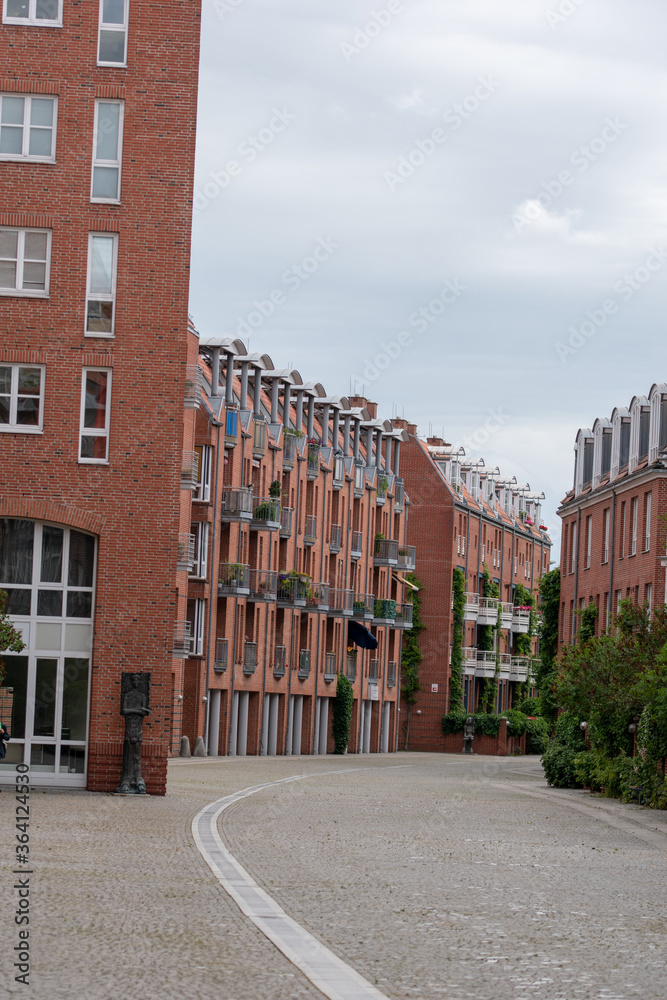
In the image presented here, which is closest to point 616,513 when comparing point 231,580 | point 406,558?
point 231,580

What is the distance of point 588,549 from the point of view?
62.6m

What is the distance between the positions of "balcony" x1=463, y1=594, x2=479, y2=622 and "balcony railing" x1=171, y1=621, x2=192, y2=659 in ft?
126

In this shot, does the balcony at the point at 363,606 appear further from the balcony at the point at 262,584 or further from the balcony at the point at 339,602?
the balcony at the point at 262,584

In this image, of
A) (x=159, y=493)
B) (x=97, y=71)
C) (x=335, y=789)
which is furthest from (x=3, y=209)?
(x=335, y=789)

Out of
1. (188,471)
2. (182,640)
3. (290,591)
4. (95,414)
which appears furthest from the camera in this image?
(290,591)

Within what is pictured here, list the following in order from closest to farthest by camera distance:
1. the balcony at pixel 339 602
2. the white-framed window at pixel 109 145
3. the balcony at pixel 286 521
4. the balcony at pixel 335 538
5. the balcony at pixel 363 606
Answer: the white-framed window at pixel 109 145, the balcony at pixel 286 521, the balcony at pixel 339 602, the balcony at pixel 335 538, the balcony at pixel 363 606

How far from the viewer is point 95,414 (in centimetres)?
2948

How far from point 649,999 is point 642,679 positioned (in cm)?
2050

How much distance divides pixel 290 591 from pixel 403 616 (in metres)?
16.0

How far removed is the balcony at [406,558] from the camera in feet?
274

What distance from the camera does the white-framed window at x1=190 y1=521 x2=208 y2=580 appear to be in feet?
192

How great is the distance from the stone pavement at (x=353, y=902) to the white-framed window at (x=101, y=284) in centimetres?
878

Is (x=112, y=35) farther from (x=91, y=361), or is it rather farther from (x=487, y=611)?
(x=487, y=611)

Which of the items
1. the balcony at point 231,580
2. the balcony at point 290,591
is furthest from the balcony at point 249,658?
the balcony at point 290,591
